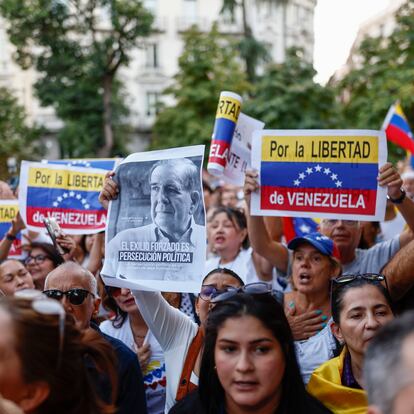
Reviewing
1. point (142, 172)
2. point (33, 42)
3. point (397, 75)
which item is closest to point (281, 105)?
point (397, 75)

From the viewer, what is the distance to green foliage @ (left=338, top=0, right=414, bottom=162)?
1738 cm

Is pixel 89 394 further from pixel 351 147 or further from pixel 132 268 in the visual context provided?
pixel 351 147

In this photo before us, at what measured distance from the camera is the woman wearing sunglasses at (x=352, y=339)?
9.04 ft

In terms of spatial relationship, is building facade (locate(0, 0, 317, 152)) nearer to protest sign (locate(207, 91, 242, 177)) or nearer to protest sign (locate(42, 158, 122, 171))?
protest sign (locate(42, 158, 122, 171))

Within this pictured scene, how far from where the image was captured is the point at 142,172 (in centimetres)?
350

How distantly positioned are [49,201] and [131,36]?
22397mm

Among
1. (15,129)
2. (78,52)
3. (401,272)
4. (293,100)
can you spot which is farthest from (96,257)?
(15,129)

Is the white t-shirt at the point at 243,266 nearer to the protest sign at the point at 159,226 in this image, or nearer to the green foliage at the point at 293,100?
the protest sign at the point at 159,226

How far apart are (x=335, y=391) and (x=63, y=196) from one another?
3.34 metres

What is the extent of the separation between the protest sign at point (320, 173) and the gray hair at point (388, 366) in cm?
236

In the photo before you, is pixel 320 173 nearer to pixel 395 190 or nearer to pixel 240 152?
pixel 395 190

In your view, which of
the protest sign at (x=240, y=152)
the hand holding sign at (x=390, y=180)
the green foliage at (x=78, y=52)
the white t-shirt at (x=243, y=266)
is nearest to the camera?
the hand holding sign at (x=390, y=180)

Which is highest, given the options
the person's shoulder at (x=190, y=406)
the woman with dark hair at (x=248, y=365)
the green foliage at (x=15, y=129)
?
the green foliage at (x=15, y=129)

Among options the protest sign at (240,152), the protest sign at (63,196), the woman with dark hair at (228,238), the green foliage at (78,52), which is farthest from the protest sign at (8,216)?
the green foliage at (78,52)
